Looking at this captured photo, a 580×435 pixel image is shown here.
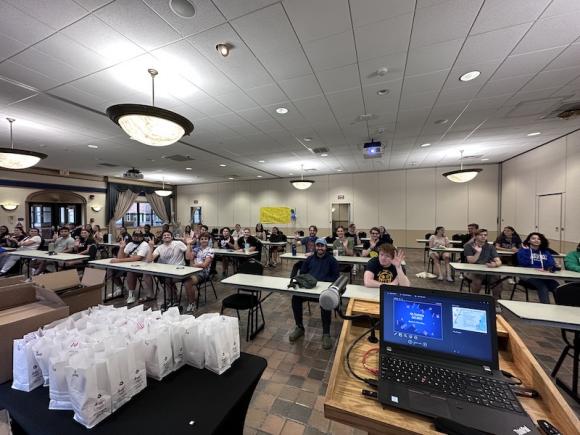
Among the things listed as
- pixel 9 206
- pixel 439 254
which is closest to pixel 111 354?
pixel 439 254

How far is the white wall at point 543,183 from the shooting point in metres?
5.15

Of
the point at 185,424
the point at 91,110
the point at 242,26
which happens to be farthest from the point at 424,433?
the point at 91,110

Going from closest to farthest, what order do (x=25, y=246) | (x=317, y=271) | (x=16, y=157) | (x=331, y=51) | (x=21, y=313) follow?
1. (x=21, y=313)
2. (x=331, y=51)
3. (x=317, y=271)
4. (x=16, y=157)
5. (x=25, y=246)

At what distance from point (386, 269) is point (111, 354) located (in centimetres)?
263

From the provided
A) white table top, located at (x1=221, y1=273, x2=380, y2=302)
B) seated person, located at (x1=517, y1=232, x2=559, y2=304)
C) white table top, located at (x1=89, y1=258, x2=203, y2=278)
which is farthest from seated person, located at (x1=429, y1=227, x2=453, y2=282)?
white table top, located at (x1=89, y1=258, x2=203, y2=278)

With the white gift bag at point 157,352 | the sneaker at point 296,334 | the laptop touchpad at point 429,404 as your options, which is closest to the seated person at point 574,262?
the sneaker at point 296,334

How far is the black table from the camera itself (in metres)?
0.81

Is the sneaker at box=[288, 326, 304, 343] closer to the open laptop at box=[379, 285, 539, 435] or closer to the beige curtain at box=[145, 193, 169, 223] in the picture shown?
the open laptop at box=[379, 285, 539, 435]

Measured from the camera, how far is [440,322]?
→ 39.6 inches

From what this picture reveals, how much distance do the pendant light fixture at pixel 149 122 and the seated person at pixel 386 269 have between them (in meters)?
2.56

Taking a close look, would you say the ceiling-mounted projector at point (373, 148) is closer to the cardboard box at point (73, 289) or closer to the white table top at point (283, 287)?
the white table top at point (283, 287)

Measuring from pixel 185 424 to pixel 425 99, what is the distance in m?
→ 4.49

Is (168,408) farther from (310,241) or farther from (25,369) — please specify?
(310,241)

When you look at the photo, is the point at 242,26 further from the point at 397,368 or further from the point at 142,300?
the point at 142,300
